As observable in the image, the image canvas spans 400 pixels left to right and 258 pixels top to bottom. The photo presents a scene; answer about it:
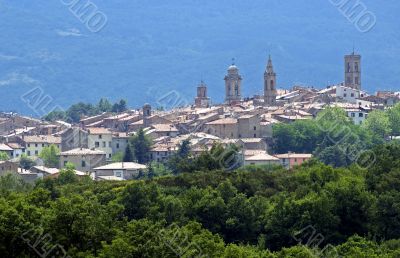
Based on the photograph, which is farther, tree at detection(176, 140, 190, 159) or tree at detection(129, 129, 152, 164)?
tree at detection(129, 129, 152, 164)

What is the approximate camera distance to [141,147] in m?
106

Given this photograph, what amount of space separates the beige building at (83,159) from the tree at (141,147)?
1974mm

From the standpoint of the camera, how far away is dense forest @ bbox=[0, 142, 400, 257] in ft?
133

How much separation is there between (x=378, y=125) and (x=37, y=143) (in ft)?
77.1

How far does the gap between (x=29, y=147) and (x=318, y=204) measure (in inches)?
2585

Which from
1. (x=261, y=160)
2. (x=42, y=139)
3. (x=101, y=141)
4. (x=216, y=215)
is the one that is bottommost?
(x=216, y=215)

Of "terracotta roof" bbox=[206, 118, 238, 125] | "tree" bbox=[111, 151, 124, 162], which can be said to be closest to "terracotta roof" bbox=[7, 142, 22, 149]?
"tree" bbox=[111, 151, 124, 162]

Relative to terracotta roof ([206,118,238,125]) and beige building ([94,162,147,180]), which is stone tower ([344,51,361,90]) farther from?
beige building ([94,162,147,180])

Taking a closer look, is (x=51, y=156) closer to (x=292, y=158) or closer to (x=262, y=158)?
(x=262, y=158)

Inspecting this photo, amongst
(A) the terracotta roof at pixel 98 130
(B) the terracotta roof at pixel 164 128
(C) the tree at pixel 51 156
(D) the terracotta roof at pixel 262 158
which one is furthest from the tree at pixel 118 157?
(D) the terracotta roof at pixel 262 158

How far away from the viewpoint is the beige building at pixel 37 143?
11632cm

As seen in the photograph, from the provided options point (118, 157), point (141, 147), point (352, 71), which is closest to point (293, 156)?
point (141, 147)

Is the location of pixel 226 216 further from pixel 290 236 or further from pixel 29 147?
pixel 29 147

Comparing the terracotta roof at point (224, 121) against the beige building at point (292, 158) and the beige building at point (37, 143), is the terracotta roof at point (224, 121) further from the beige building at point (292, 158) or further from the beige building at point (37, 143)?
the beige building at point (292, 158)
